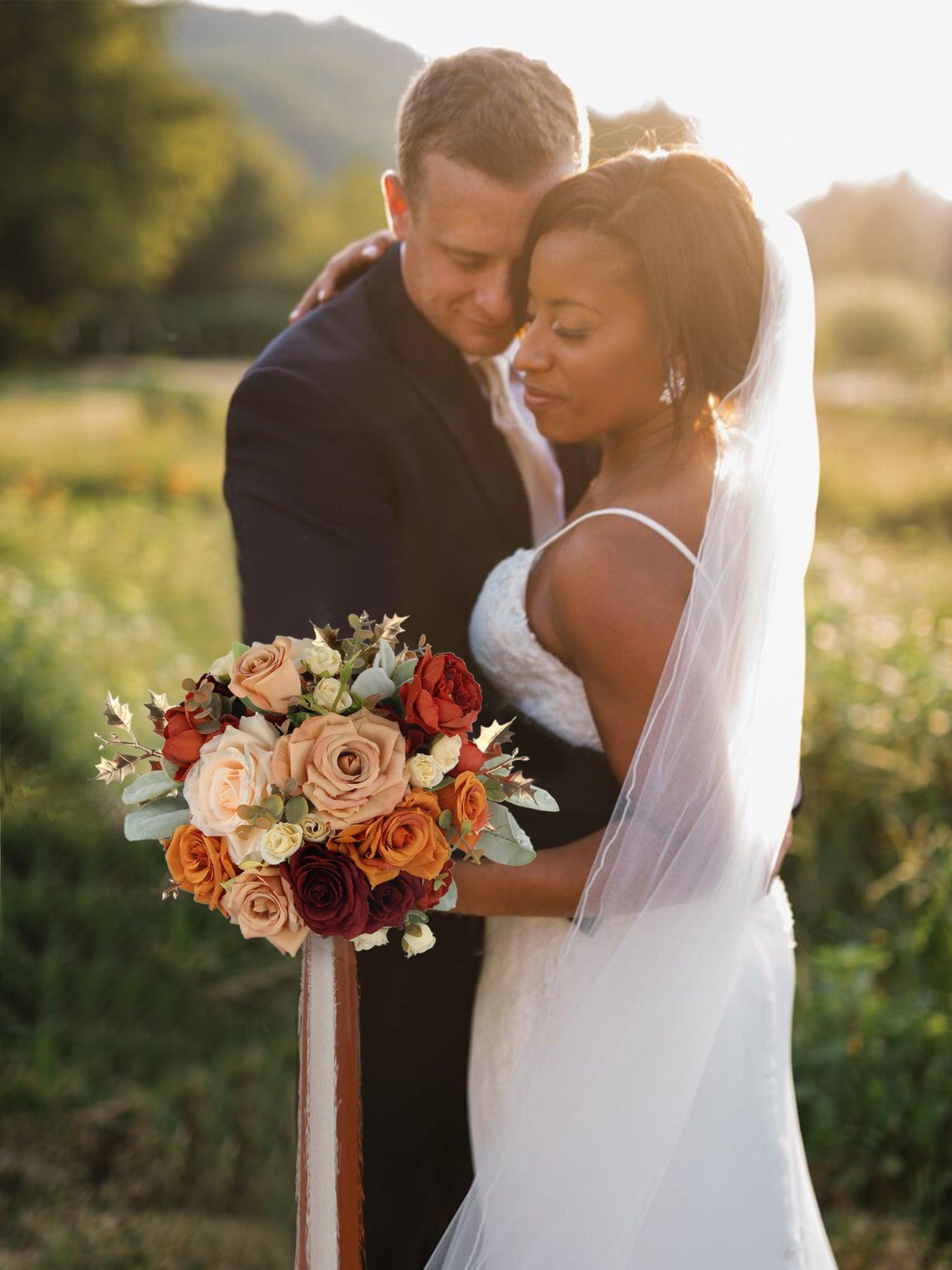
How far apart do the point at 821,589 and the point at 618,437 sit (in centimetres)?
396

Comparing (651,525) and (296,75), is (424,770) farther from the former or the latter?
(296,75)

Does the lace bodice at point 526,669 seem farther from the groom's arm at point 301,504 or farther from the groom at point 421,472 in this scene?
Answer: the groom's arm at point 301,504

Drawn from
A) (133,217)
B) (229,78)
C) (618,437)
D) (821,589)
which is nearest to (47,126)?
(133,217)

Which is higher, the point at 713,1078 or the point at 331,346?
the point at 331,346

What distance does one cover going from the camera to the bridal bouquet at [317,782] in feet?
5.10

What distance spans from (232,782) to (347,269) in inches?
64.6

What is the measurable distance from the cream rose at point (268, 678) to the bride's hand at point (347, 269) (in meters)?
1.41

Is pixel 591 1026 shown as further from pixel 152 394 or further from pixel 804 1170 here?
pixel 152 394

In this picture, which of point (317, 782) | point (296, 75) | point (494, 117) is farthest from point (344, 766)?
point (296, 75)

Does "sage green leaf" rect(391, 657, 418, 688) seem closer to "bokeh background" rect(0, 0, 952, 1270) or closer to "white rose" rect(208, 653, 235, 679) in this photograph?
"white rose" rect(208, 653, 235, 679)

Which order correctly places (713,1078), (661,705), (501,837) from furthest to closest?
1. (713,1078)
2. (661,705)
3. (501,837)

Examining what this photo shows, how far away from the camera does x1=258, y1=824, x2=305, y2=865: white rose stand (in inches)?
60.7

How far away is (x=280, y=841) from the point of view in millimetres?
1545

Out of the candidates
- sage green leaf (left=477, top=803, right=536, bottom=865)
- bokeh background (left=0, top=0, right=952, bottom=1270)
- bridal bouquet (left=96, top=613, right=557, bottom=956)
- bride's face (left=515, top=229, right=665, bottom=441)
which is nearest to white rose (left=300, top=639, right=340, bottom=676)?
bridal bouquet (left=96, top=613, right=557, bottom=956)
